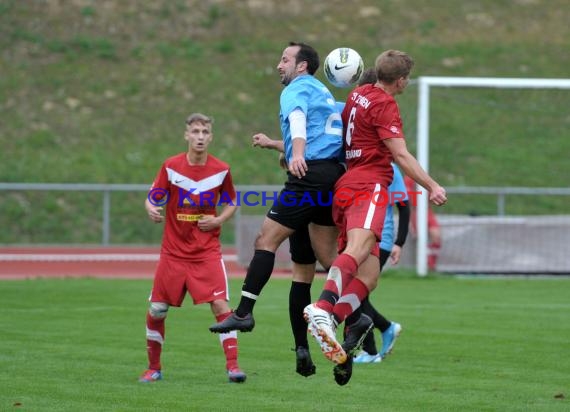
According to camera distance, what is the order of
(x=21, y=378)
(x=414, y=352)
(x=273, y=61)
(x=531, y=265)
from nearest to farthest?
(x=21, y=378) < (x=414, y=352) < (x=531, y=265) < (x=273, y=61)

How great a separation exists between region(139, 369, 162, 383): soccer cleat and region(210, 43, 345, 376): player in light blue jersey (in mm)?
1049

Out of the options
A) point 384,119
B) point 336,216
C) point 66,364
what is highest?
point 384,119

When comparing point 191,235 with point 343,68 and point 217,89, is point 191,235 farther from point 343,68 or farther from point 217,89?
point 217,89

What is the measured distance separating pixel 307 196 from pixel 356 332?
3.31ft

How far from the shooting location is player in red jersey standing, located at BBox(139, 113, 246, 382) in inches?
350

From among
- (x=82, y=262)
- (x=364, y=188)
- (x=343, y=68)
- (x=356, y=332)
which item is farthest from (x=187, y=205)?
(x=82, y=262)

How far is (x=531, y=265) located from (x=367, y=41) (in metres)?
13.9

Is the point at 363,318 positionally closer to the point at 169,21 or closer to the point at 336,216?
the point at 336,216

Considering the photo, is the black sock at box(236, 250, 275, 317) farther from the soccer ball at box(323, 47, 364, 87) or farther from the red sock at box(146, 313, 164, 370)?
the soccer ball at box(323, 47, 364, 87)

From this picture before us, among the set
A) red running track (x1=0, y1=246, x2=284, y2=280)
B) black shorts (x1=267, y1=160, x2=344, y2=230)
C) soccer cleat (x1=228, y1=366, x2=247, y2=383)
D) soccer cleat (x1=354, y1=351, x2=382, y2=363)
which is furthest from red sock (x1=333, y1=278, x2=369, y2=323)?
red running track (x1=0, y1=246, x2=284, y2=280)

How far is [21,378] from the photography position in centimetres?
847

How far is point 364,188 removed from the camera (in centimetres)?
764

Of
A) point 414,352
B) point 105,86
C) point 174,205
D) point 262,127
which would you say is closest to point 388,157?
point 174,205

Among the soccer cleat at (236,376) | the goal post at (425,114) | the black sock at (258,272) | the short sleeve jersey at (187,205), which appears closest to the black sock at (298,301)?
the black sock at (258,272)
